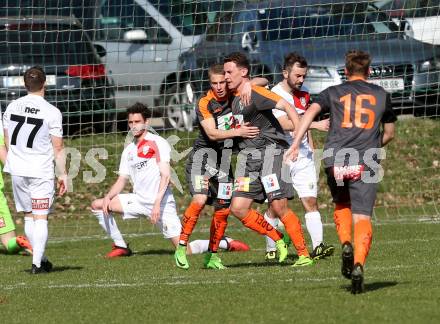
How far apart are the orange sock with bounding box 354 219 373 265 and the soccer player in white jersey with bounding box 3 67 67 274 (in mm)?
3696

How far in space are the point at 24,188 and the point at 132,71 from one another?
5.02 metres

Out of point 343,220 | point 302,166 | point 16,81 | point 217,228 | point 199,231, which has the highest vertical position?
point 16,81

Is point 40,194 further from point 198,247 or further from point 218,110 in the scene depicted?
point 198,247

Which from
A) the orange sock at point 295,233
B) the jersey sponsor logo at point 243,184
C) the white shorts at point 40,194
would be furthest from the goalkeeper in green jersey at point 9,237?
the orange sock at point 295,233

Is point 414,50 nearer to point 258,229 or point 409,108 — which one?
point 409,108

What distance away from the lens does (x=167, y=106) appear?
17.4 meters

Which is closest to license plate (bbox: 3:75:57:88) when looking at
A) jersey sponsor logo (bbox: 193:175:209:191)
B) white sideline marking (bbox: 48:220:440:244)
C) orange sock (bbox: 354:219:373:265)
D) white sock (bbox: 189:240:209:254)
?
white sideline marking (bbox: 48:220:440:244)

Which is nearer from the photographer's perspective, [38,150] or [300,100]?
[38,150]

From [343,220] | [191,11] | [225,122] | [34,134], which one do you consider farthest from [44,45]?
[343,220]

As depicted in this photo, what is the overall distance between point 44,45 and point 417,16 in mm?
5294

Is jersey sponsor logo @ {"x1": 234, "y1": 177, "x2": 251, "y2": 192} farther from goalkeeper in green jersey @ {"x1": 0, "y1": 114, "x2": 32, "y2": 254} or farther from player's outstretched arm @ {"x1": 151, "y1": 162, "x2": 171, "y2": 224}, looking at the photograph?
goalkeeper in green jersey @ {"x1": 0, "y1": 114, "x2": 32, "y2": 254}

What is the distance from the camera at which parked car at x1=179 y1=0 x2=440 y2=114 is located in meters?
16.1

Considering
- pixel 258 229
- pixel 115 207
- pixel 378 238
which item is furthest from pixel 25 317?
pixel 378 238

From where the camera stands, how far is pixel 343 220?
890 centimetres
